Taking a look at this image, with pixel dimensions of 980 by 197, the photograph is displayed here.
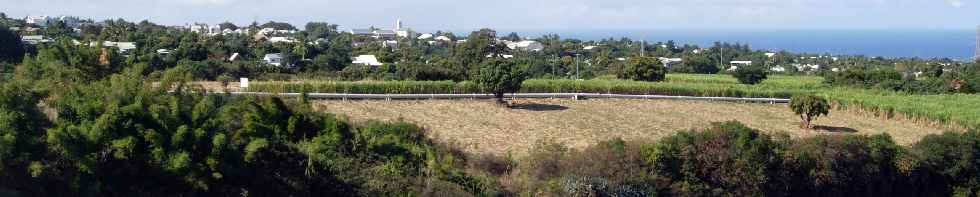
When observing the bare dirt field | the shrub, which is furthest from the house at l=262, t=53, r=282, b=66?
the shrub

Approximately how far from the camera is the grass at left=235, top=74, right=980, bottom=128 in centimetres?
2255

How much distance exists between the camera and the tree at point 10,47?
27.2 metres

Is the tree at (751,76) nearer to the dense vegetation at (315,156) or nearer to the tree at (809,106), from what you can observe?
the tree at (809,106)

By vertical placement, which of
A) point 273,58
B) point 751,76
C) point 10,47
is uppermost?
point 10,47

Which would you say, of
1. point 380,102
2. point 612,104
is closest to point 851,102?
point 612,104

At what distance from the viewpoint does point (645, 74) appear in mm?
29688

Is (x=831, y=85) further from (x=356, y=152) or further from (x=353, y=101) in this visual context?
(x=356, y=152)

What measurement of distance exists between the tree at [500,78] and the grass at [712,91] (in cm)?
101

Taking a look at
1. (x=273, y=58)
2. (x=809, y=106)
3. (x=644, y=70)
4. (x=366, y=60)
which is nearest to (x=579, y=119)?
(x=809, y=106)

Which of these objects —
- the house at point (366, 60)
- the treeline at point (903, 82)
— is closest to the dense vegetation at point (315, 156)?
the treeline at point (903, 82)

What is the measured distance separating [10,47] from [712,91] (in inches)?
838

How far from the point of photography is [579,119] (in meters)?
21.0

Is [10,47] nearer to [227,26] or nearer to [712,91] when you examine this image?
[712,91]

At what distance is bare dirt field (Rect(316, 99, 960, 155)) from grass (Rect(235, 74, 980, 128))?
502mm
